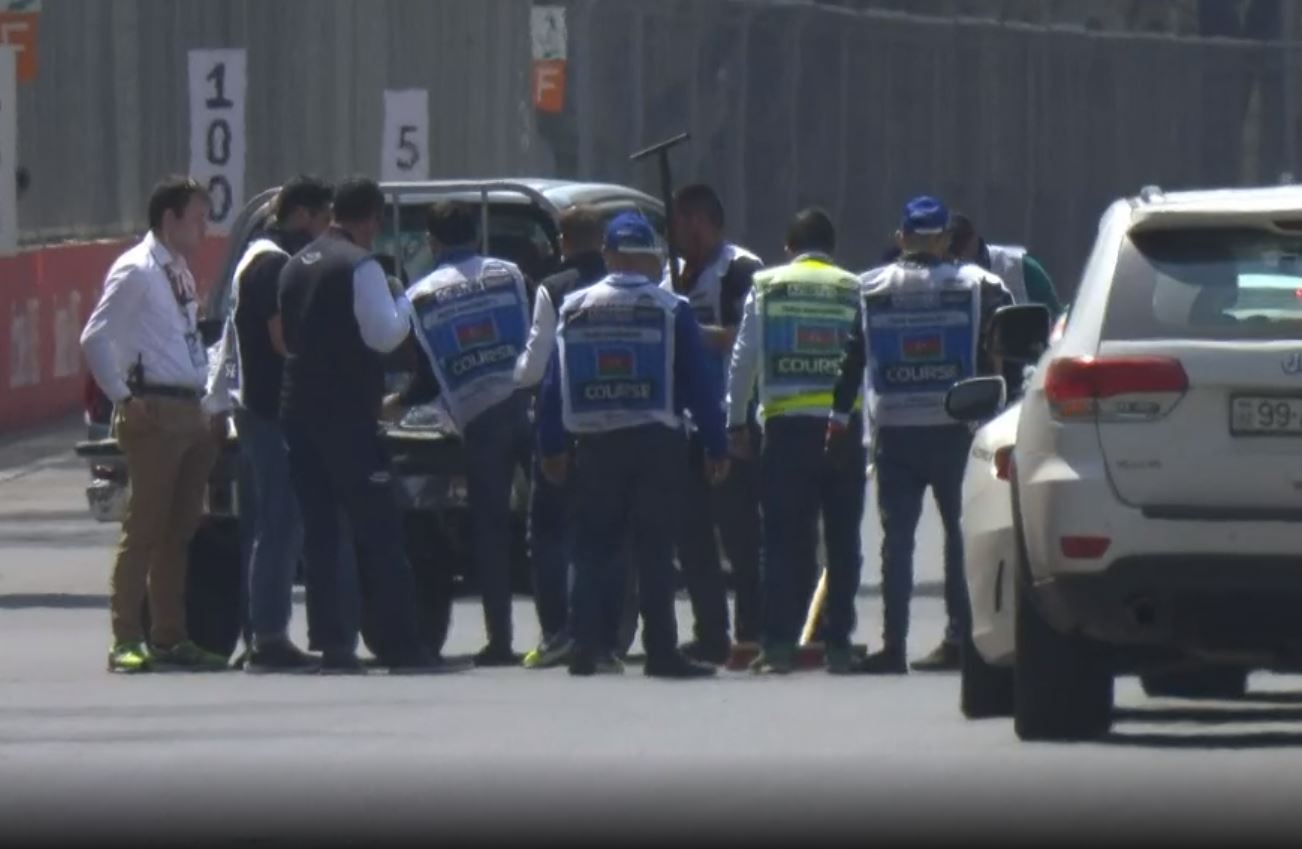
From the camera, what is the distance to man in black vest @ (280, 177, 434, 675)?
15.0 metres

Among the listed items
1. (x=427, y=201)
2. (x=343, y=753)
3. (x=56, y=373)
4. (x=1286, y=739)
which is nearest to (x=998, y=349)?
(x=1286, y=739)

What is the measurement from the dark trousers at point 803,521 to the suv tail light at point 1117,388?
14.0ft

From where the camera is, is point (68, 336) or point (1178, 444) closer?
point (1178, 444)

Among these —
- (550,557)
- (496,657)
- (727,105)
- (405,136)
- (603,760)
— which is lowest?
(727,105)

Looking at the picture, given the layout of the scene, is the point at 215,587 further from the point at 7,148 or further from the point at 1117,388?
the point at 7,148

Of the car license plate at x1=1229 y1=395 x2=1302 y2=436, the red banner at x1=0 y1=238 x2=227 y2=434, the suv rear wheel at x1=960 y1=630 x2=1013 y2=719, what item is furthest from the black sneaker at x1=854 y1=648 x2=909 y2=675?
the red banner at x1=0 y1=238 x2=227 y2=434

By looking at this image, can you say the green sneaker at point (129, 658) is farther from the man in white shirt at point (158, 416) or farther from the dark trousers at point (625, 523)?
the dark trousers at point (625, 523)

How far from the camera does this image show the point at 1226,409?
11.0m

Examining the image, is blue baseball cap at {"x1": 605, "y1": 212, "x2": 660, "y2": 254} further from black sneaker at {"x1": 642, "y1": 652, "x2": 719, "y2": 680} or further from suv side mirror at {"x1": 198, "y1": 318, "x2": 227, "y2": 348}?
suv side mirror at {"x1": 198, "y1": 318, "x2": 227, "y2": 348}

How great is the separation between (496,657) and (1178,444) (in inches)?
214

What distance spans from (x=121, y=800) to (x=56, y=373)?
1037 inches

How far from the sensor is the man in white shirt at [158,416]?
1539 cm

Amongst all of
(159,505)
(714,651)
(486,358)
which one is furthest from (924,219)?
(159,505)

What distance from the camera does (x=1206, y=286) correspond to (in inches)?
444
